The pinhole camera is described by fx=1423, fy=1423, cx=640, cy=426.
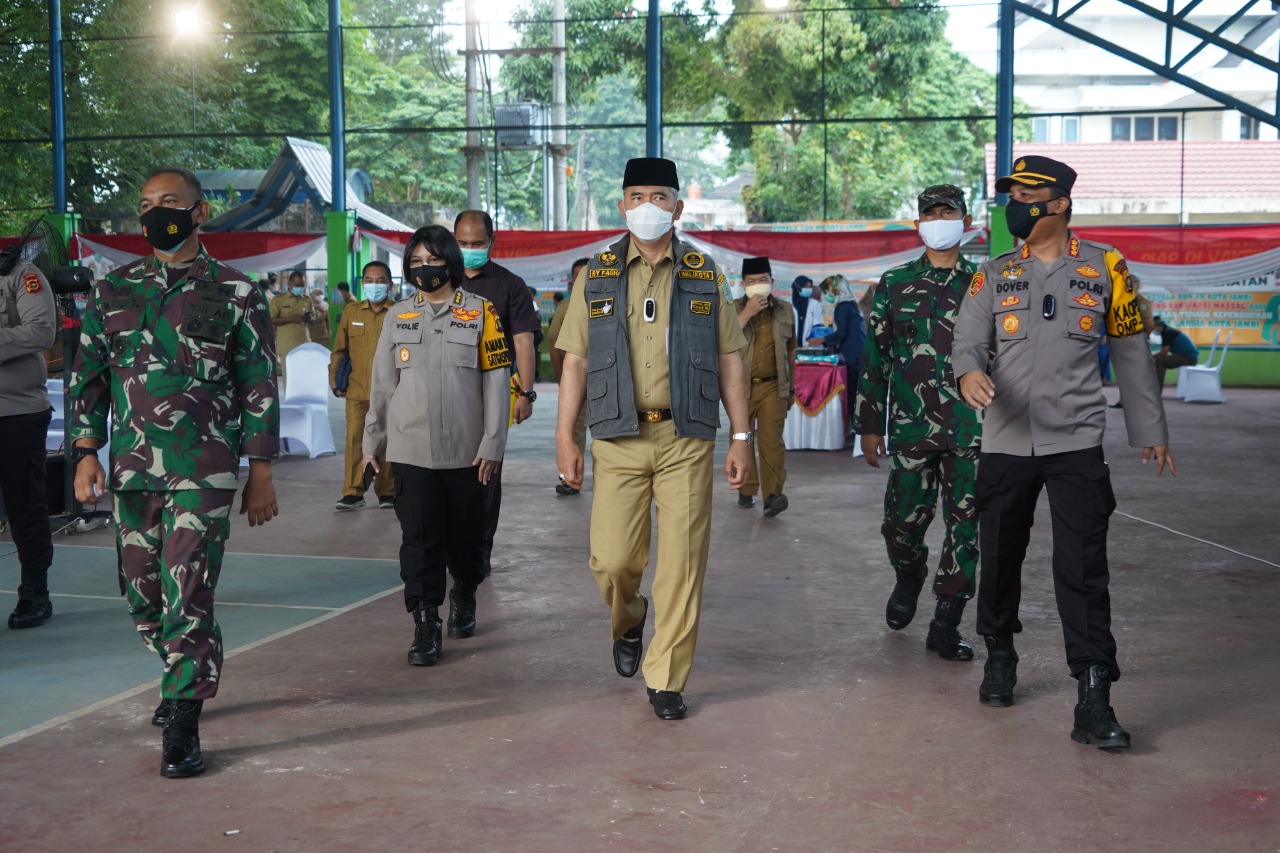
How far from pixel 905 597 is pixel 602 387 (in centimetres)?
218

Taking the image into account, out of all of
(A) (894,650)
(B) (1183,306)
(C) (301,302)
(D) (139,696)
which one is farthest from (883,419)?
(B) (1183,306)

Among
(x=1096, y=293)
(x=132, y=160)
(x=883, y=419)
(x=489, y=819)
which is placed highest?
(x=132, y=160)

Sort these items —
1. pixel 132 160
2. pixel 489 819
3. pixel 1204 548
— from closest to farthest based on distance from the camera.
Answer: pixel 489 819, pixel 1204 548, pixel 132 160

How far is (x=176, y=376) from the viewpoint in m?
4.68

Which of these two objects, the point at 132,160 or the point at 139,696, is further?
the point at 132,160

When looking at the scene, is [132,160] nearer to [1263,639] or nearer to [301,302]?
[301,302]

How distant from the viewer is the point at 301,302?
22.6 metres

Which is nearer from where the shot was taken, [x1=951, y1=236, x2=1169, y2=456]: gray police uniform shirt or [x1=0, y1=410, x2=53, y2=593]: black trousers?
[x1=951, y1=236, x2=1169, y2=456]: gray police uniform shirt

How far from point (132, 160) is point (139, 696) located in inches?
1148

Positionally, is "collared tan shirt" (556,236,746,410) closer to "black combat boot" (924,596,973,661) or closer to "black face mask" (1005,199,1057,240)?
"black face mask" (1005,199,1057,240)

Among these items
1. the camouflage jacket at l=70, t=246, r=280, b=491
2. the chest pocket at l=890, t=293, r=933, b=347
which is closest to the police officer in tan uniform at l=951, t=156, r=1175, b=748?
the chest pocket at l=890, t=293, r=933, b=347

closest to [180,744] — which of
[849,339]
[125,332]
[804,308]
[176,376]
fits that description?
[176,376]

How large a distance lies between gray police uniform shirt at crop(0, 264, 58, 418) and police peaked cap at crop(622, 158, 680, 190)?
3.09 meters

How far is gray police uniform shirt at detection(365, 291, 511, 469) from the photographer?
618 centimetres
